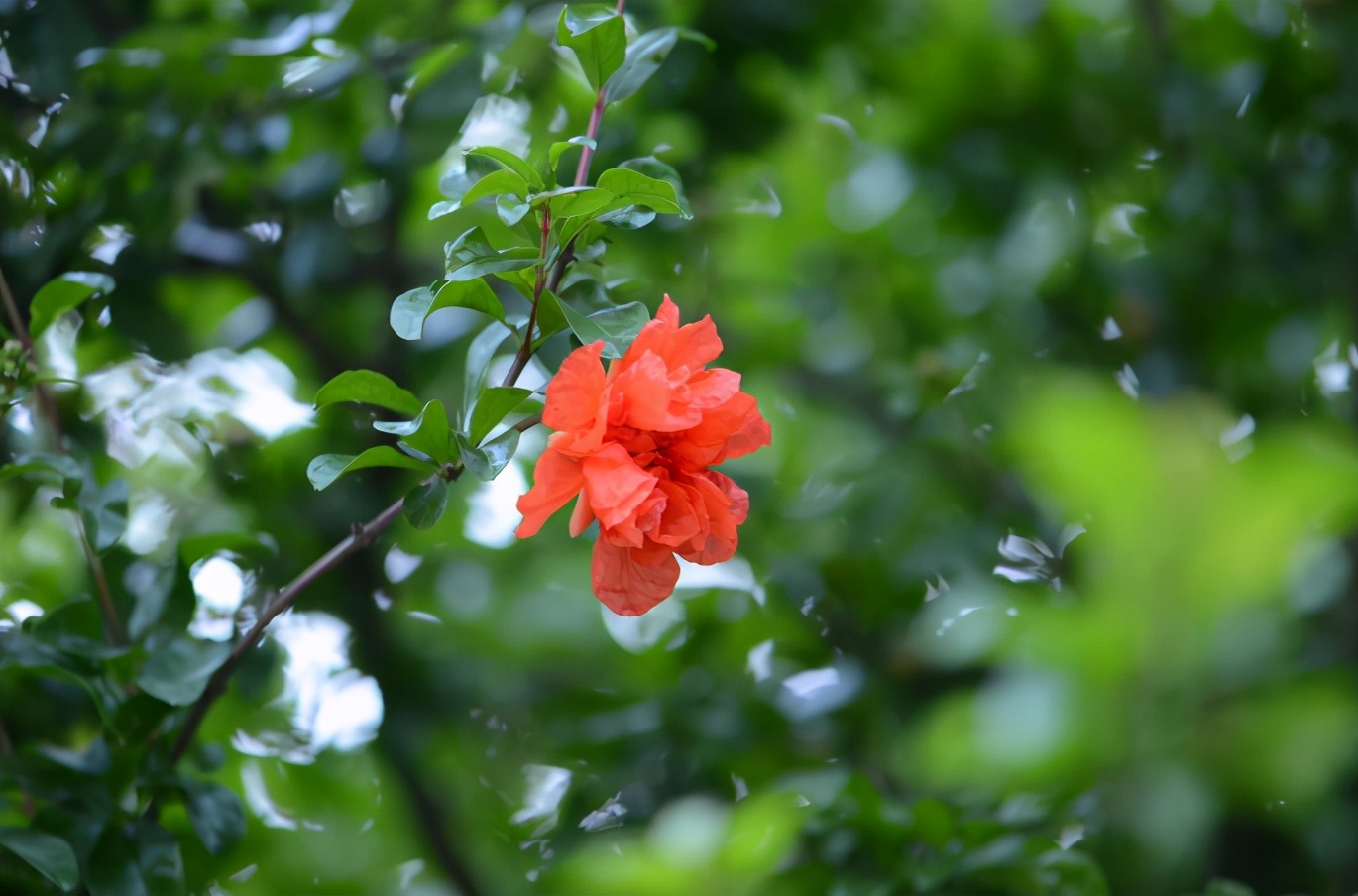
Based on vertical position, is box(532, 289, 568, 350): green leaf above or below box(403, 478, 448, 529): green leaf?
above

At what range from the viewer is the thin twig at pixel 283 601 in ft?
1.60

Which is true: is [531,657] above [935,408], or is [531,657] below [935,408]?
below

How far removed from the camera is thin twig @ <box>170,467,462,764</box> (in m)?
0.49

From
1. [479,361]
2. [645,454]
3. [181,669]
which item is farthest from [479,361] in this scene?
[181,669]

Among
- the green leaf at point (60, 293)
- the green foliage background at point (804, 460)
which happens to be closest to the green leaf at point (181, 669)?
the green foliage background at point (804, 460)

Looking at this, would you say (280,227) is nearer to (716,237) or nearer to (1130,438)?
(716,237)

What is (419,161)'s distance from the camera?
3.08ft

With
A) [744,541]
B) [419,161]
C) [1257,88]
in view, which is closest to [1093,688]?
[744,541]

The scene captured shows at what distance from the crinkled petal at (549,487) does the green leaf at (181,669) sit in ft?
0.84

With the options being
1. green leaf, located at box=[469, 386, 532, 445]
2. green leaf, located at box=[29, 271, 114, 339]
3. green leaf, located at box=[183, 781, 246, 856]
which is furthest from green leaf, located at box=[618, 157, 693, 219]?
green leaf, located at box=[183, 781, 246, 856]

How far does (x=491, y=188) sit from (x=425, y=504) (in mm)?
135

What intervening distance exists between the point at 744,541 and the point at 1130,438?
0.59 metres

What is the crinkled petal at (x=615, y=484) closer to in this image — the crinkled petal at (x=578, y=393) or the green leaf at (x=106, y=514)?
the crinkled petal at (x=578, y=393)

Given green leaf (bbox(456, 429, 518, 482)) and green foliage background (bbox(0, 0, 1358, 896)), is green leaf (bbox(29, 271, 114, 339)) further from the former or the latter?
green leaf (bbox(456, 429, 518, 482))
